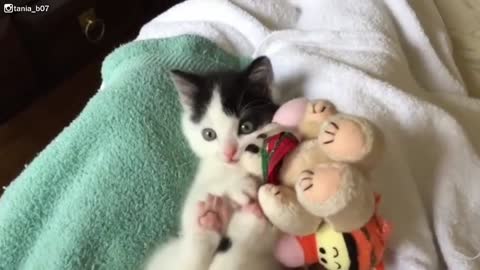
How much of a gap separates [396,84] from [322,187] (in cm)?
37

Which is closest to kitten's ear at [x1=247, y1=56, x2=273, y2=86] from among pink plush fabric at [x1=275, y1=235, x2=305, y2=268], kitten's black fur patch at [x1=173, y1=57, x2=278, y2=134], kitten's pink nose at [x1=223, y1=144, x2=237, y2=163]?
kitten's black fur patch at [x1=173, y1=57, x2=278, y2=134]

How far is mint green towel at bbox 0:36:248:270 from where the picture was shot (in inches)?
34.7

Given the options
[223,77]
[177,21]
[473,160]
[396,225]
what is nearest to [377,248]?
[396,225]

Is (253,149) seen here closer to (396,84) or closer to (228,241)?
(228,241)

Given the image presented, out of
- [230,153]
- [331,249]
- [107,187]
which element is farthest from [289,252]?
[107,187]

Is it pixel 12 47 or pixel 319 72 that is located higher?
pixel 319 72

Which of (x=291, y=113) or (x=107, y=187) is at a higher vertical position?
(x=291, y=113)

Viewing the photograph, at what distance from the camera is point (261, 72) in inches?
35.2

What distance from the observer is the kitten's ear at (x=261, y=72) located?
35.1 inches

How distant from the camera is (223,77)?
93cm

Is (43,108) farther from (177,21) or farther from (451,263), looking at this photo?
(451,263)

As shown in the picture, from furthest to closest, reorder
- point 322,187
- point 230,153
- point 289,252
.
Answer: point 230,153, point 289,252, point 322,187

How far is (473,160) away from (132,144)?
1.53 feet

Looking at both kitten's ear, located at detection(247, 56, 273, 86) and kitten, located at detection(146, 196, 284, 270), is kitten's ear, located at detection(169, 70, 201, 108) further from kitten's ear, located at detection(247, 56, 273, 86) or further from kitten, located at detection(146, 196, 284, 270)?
kitten, located at detection(146, 196, 284, 270)
